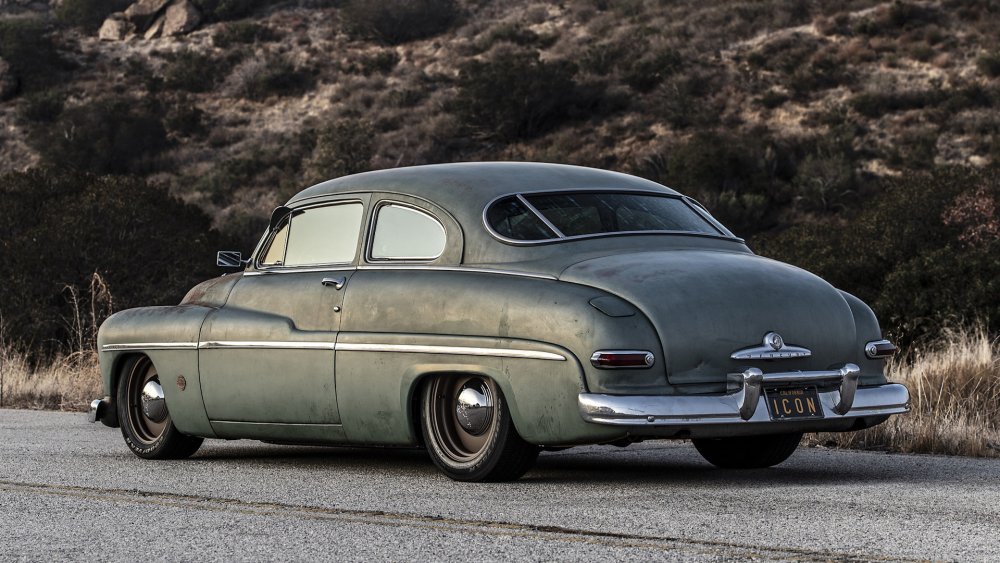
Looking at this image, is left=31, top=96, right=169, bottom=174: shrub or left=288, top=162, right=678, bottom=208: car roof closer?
left=288, top=162, right=678, bottom=208: car roof

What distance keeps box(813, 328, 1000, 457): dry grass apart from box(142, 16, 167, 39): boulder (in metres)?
50.9

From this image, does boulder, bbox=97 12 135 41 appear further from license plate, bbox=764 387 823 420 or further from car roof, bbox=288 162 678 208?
license plate, bbox=764 387 823 420

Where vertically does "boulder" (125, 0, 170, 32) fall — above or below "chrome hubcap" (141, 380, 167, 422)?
above

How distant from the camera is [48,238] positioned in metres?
22.2

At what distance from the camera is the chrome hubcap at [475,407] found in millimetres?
7012

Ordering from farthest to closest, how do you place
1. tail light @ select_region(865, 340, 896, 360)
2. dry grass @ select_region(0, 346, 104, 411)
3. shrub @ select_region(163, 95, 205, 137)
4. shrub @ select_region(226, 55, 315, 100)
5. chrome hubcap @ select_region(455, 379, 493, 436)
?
shrub @ select_region(226, 55, 315, 100), shrub @ select_region(163, 95, 205, 137), dry grass @ select_region(0, 346, 104, 411), tail light @ select_region(865, 340, 896, 360), chrome hubcap @ select_region(455, 379, 493, 436)

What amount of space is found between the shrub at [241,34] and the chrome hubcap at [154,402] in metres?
50.5

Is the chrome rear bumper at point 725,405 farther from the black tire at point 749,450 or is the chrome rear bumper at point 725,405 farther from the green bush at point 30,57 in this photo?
the green bush at point 30,57

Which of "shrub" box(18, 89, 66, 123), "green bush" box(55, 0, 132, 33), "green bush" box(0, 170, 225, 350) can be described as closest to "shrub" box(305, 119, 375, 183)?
"shrub" box(18, 89, 66, 123)

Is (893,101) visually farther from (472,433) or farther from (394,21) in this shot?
(472,433)

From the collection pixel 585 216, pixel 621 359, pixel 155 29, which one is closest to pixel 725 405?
pixel 621 359

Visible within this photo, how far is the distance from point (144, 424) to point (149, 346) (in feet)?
1.96

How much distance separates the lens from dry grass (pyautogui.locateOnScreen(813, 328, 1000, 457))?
9.12 metres

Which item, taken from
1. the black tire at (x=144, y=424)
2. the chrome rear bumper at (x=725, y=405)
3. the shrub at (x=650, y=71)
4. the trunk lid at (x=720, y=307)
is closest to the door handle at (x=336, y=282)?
the trunk lid at (x=720, y=307)
